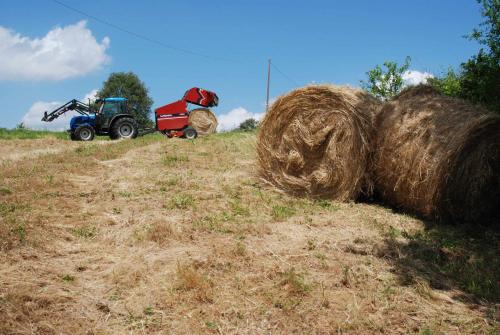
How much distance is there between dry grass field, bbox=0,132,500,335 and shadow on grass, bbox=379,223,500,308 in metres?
0.02

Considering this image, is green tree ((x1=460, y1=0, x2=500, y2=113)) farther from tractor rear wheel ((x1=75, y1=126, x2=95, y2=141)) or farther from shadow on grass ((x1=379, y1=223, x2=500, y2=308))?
tractor rear wheel ((x1=75, y1=126, x2=95, y2=141))

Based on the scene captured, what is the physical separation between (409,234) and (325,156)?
242 centimetres

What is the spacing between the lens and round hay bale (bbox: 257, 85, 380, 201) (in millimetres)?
8203

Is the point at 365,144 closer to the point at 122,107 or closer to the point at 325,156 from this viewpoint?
the point at 325,156

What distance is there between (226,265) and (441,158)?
153 inches

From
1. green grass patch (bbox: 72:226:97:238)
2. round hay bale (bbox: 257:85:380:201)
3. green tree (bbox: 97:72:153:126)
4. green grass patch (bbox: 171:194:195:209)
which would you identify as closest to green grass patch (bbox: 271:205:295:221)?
round hay bale (bbox: 257:85:380:201)

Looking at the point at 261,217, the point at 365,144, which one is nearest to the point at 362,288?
the point at 261,217

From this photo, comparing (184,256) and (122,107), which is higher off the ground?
(122,107)

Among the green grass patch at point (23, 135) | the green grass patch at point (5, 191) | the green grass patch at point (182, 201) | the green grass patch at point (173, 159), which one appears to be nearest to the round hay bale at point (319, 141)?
the green grass patch at point (182, 201)

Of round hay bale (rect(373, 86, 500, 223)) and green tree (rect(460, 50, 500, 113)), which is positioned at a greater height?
green tree (rect(460, 50, 500, 113))

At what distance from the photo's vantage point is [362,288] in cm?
466

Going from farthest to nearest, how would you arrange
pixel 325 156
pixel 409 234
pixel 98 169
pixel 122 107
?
pixel 122 107 < pixel 98 169 < pixel 325 156 < pixel 409 234

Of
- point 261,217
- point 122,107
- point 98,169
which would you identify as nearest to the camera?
point 261,217

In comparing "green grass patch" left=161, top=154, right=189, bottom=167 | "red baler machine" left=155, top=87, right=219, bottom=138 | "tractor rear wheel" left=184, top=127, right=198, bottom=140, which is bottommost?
"green grass patch" left=161, top=154, right=189, bottom=167
